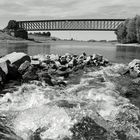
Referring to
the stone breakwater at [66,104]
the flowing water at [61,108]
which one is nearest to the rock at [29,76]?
the stone breakwater at [66,104]

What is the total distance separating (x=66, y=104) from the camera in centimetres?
Result: 1041

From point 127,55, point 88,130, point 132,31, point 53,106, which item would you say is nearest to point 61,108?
point 53,106

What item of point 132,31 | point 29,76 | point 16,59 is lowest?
point 29,76

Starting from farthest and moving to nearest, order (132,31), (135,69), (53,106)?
(132,31) → (135,69) → (53,106)

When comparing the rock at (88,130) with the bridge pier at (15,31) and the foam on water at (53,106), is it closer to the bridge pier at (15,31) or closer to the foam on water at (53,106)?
the foam on water at (53,106)

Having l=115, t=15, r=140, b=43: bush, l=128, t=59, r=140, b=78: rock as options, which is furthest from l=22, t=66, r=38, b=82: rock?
l=115, t=15, r=140, b=43: bush

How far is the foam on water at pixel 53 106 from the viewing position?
8617 mm

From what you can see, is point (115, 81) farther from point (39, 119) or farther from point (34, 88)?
point (39, 119)

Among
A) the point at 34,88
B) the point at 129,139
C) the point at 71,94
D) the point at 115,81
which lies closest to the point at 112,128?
the point at 129,139

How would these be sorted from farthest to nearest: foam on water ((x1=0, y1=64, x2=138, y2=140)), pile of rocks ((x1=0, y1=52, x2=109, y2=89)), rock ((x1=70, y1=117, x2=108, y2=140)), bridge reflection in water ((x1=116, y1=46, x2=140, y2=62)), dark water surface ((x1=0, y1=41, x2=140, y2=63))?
dark water surface ((x1=0, y1=41, x2=140, y2=63))
bridge reflection in water ((x1=116, y1=46, x2=140, y2=62))
pile of rocks ((x1=0, y1=52, x2=109, y2=89))
foam on water ((x1=0, y1=64, x2=138, y2=140))
rock ((x1=70, y1=117, x2=108, y2=140))

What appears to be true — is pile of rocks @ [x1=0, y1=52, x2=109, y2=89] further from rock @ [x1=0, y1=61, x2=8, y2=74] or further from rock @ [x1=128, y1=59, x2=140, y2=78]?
rock @ [x1=128, y1=59, x2=140, y2=78]

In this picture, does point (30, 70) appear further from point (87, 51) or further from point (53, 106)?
point (87, 51)

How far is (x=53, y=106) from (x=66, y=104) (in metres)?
0.73

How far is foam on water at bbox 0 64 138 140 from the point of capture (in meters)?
8.62
